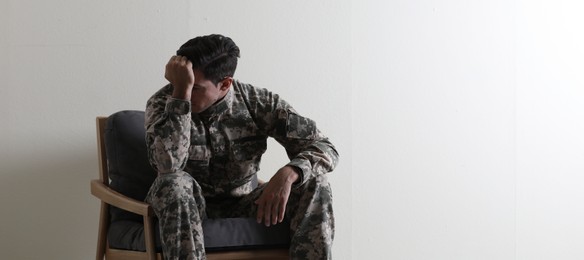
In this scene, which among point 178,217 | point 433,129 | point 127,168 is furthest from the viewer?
point 433,129

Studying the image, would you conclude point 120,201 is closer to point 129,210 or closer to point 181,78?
point 129,210

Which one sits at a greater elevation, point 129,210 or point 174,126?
point 174,126

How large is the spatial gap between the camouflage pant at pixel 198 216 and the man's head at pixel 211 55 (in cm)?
31

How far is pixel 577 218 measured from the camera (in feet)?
13.0

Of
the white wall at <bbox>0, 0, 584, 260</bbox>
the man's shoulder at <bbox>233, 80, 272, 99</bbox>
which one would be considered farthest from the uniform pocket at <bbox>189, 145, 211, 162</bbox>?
the white wall at <bbox>0, 0, 584, 260</bbox>

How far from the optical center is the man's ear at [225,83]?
2.60 metres

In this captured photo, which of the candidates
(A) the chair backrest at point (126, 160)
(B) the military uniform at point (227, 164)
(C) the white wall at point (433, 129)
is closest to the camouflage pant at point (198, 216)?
(B) the military uniform at point (227, 164)

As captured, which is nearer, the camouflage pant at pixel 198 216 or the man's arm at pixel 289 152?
the camouflage pant at pixel 198 216

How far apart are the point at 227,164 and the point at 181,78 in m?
0.36

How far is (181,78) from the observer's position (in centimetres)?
244

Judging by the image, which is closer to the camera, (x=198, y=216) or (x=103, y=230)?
(x=198, y=216)

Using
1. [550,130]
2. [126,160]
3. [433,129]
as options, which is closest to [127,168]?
[126,160]

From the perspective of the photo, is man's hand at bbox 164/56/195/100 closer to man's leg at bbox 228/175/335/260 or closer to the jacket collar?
the jacket collar

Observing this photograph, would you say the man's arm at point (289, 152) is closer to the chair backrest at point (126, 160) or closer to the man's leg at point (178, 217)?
the man's leg at point (178, 217)
